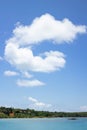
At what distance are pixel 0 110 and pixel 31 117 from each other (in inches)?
940

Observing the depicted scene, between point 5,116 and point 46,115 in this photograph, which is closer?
A: point 5,116

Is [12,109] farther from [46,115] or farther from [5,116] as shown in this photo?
[46,115]

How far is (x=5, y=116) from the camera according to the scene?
170500 millimetres

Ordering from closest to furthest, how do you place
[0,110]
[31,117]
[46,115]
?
1. [0,110]
2. [31,117]
3. [46,115]

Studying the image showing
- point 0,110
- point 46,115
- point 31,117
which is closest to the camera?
point 0,110

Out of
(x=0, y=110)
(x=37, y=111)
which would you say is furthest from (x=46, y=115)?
(x=0, y=110)

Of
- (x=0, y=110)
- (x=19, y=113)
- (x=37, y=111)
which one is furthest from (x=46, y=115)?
(x=0, y=110)

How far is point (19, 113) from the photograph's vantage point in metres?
177

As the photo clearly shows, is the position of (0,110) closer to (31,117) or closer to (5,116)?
(5,116)

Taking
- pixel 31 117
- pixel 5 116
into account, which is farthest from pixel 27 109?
pixel 5 116

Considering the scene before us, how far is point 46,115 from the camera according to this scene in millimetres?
197875

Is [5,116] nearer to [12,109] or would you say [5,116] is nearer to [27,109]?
[12,109]

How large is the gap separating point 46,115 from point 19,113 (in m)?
26.4

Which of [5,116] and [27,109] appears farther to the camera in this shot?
[27,109]
